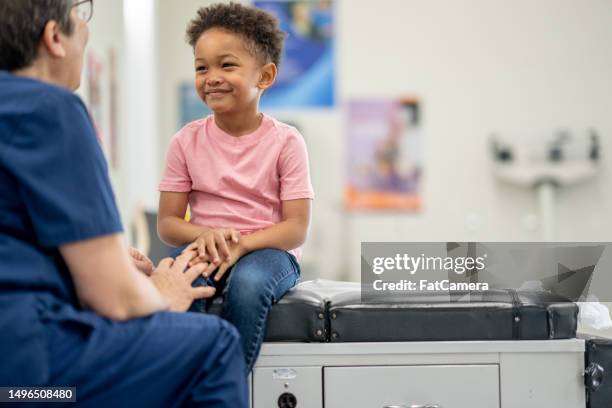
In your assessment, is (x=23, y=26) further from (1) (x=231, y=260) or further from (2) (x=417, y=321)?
(2) (x=417, y=321)

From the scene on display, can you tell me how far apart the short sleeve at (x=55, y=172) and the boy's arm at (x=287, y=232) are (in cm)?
55

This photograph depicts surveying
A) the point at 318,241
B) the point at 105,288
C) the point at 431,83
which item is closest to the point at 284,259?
the point at 105,288

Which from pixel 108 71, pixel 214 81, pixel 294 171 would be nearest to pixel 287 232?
pixel 294 171

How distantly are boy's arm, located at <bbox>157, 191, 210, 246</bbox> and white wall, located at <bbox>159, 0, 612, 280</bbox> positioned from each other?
4.70 metres

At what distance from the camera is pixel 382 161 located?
258 inches

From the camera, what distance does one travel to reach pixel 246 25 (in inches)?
68.7

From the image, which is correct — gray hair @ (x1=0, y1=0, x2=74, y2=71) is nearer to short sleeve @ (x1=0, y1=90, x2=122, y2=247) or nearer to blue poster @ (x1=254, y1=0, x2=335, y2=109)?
short sleeve @ (x1=0, y1=90, x2=122, y2=247)

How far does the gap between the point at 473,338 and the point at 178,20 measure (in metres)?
5.64

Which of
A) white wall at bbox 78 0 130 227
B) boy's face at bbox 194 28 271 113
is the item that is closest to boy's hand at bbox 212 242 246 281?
boy's face at bbox 194 28 271 113

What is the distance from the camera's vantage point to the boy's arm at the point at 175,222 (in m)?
1.68

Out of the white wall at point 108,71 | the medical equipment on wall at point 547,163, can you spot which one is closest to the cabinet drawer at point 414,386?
the white wall at point 108,71

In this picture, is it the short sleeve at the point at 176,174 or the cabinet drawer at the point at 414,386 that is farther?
the short sleeve at the point at 176,174

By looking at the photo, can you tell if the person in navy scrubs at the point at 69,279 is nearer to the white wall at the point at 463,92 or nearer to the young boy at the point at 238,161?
the young boy at the point at 238,161

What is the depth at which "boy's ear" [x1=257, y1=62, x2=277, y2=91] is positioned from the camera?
1.80 m
